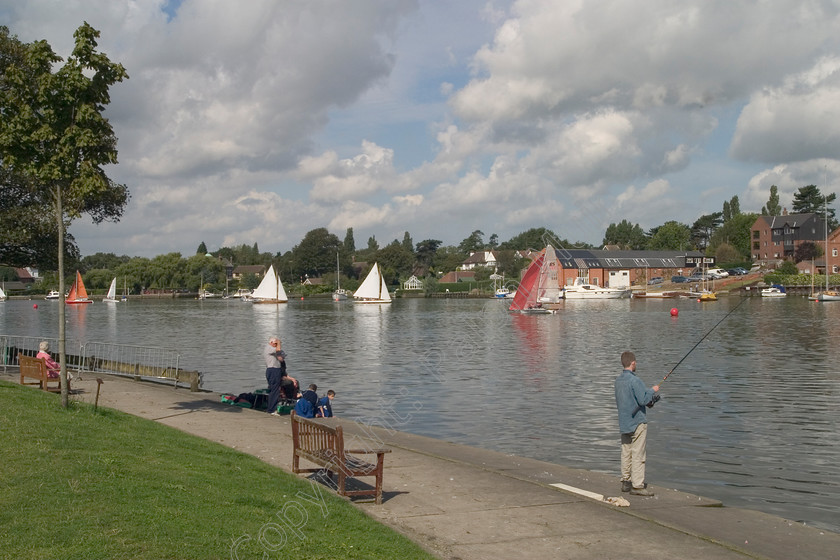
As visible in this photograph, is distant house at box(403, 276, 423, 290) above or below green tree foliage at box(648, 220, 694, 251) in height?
below

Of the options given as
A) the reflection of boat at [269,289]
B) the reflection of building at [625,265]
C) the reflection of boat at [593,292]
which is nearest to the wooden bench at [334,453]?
the reflection of boat at [269,289]

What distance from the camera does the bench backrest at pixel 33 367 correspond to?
60.2ft

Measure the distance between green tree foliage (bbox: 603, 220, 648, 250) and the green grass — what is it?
189m

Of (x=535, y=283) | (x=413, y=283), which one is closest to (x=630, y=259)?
(x=413, y=283)

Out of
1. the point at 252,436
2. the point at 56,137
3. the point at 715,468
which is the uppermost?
the point at 56,137

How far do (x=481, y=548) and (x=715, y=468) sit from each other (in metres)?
9.66

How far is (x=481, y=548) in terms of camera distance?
882 centimetres

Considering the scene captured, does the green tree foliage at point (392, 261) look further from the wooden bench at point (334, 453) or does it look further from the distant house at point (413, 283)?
the wooden bench at point (334, 453)

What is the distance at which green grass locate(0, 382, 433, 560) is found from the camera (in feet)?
23.3

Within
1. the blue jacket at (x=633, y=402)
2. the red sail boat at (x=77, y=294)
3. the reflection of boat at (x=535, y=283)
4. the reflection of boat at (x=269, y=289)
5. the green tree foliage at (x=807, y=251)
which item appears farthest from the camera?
the red sail boat at (x=77, y=294)

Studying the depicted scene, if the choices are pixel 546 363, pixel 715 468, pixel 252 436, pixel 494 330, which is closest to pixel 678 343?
pixel 546 363

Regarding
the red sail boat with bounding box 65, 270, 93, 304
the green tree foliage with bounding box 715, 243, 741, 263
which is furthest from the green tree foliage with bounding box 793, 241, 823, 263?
the red sail boat with bounding box 65, 270, 93, 304

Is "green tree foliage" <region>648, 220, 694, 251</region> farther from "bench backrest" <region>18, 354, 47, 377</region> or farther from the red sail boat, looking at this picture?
"bench backrest" <region>18, 354, 47, 377</region>

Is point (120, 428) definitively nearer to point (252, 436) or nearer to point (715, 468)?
point (252, 436)
